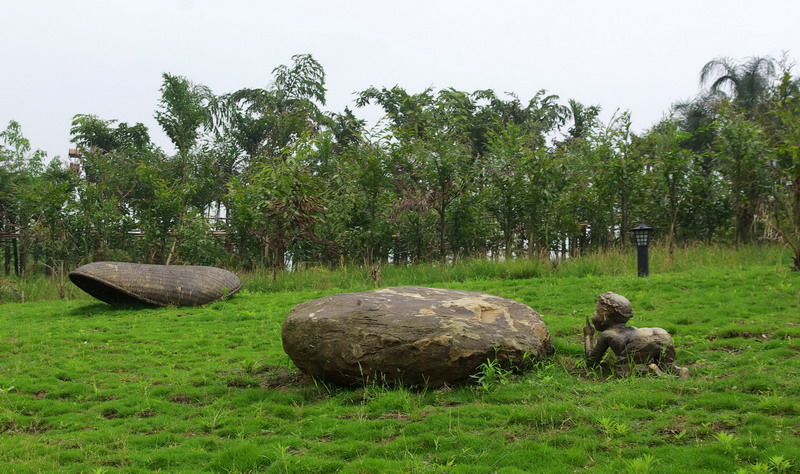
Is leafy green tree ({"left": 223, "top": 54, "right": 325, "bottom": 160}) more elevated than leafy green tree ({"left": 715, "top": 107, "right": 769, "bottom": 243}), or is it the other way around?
leafy green tree ({"left": 223, "top": 54, "right": 325, "bottom": 160})

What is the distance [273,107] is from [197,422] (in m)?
26.2

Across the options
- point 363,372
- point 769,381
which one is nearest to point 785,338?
point 769,381

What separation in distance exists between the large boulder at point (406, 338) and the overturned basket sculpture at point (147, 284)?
6.83m

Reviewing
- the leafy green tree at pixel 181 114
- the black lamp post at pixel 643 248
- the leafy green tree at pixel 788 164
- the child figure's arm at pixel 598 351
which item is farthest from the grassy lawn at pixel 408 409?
the leafy green tree at pixel 181 114

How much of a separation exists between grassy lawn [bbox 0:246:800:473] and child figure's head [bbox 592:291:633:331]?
55cm

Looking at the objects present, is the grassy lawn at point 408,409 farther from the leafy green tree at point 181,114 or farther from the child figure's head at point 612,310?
the leafy green tree at point 181,114

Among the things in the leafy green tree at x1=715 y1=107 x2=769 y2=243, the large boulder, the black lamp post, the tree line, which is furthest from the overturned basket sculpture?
the leafy green tree at x1=715 y1=107 x2=769 y2=243

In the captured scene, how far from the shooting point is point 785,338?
7.16 m

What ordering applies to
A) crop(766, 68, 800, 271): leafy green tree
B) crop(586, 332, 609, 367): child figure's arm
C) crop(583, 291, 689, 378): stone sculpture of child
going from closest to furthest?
crop(583, 291, 689, 378): stone sculpture of child → crop(586, 332, 609, 367): child figure's arm → crop(766, 68, 800, 271): leafy green tree

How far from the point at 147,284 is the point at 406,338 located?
8.37 metres

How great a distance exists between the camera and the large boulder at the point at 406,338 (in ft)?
20.5

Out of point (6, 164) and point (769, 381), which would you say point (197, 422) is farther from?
point (6, 164)

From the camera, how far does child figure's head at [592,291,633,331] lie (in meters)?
6.61

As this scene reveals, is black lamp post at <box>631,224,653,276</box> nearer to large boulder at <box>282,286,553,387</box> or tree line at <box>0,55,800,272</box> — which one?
tree line at <box>0,55,800,272</box>
